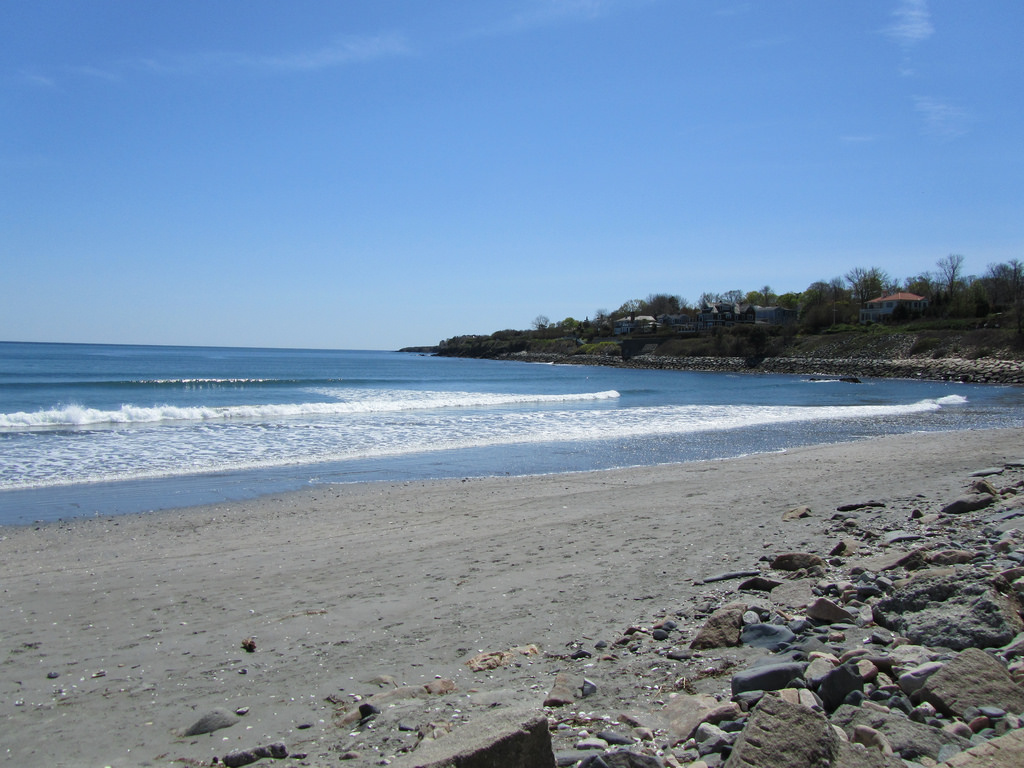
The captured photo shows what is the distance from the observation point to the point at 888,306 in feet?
371

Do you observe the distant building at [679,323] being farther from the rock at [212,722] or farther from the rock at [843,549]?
the rock at [212,722]

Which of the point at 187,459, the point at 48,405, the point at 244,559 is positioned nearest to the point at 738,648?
the point at 244,559

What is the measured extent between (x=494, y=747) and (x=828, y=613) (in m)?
3.16

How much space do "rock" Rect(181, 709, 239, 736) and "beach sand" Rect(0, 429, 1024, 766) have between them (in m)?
0.05

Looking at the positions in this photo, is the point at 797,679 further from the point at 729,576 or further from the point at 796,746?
the point at 729,576

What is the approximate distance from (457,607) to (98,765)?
3.06 meters

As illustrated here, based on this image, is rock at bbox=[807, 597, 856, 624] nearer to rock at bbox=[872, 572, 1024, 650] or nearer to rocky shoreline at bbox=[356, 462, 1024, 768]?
rocky shoreline at bbox=[356, 462, 1024, 768]

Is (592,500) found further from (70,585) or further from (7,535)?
(7,535)

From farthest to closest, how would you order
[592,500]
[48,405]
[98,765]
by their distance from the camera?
1. [48,405]
2. [592,500]
3. [98,765]

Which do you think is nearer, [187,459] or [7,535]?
[7,535]

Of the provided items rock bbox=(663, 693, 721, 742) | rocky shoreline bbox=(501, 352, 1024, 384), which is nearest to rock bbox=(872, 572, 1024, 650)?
rock bbox=(663, 693, 721, 742)

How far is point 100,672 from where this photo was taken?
5.22 meters

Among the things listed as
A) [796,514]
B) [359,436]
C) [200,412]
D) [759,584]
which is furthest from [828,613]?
[200,412]

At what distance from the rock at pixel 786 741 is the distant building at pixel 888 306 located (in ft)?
384
